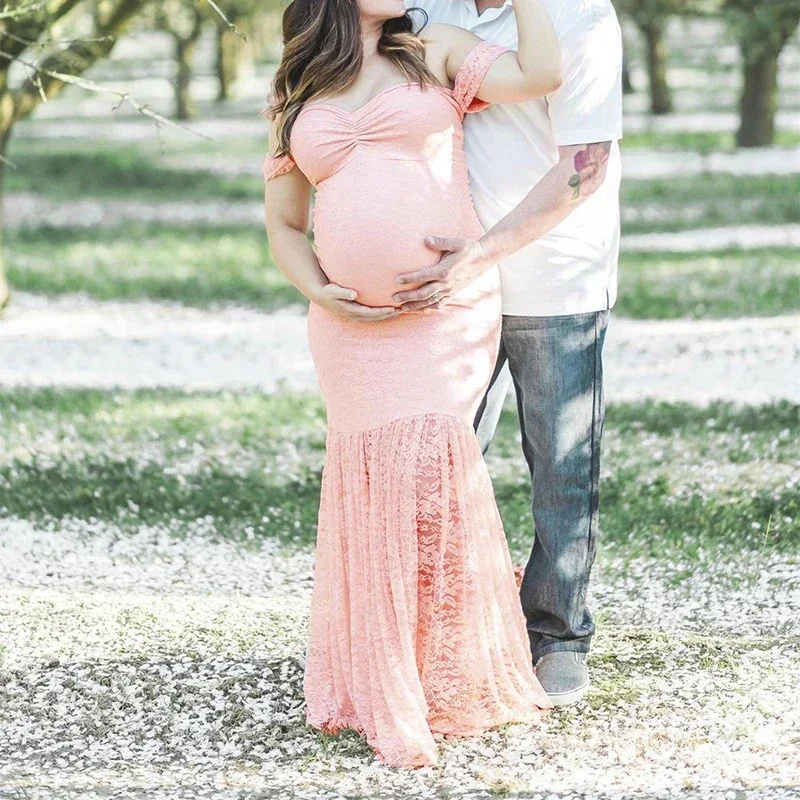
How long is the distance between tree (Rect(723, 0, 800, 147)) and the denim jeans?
657 inches

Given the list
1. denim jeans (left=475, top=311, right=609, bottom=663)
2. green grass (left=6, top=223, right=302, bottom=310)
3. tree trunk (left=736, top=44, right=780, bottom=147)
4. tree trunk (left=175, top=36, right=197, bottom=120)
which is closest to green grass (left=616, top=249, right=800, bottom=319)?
green grass (left=6, top=223, right=302, bottom=310)

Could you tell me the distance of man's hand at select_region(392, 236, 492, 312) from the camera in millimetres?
3688

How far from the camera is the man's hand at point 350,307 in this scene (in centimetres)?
374

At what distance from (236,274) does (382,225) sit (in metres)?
10.6

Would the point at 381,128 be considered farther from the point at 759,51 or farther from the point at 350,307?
the point at 759,51

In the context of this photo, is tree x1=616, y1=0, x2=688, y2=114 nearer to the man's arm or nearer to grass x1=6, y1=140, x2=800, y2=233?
grass x1=6, y1=140, x2=800, y2=233

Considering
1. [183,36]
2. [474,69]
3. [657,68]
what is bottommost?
[657,68]

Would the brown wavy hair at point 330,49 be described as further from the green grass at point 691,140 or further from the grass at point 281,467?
the green grass at point 691,140

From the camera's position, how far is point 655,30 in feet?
90.0

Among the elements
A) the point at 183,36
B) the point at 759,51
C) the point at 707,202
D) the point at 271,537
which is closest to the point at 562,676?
the point at 271,537

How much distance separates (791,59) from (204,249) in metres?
37.1

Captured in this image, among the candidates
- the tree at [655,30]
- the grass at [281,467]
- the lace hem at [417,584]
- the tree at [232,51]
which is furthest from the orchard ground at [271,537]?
the tree at [232,51]

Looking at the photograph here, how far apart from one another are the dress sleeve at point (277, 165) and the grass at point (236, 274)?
806 centimetres

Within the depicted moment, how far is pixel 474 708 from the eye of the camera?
4012mm
